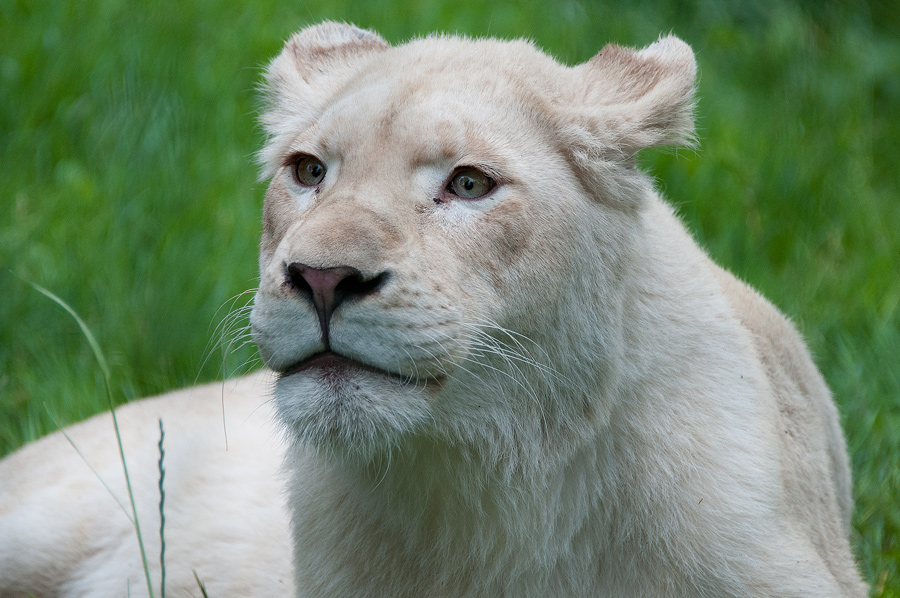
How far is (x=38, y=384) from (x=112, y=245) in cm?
89

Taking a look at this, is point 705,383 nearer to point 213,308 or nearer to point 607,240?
point 607,240

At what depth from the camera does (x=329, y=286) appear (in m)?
2.39

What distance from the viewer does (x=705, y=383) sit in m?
3.01

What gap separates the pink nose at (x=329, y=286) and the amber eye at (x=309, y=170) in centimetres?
55

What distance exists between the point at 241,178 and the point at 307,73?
2.85 m

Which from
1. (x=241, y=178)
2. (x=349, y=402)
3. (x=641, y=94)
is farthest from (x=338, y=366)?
(x=241, y=178)

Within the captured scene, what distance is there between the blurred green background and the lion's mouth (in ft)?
5.54

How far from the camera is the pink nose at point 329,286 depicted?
2.39 m

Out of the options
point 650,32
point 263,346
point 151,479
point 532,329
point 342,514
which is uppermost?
point 650,32

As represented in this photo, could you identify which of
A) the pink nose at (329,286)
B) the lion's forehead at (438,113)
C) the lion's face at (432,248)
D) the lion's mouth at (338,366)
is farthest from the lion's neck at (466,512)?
the lion's forehead at (438,113)

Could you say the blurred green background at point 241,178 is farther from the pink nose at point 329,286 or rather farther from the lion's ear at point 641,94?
the pink nose at point 329,286

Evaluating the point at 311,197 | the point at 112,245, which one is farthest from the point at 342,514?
the point at 112,245

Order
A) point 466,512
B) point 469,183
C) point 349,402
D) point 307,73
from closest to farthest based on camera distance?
point 349,402 < point 469,183 < point 466,512 < point 307,73

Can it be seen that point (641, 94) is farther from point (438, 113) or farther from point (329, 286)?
point (329, 286)
